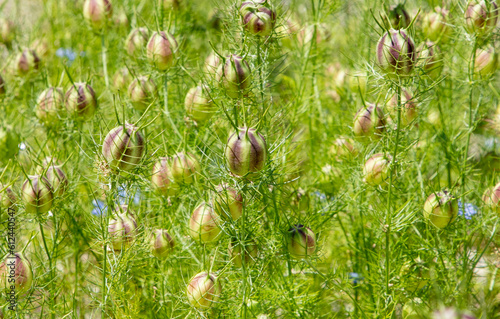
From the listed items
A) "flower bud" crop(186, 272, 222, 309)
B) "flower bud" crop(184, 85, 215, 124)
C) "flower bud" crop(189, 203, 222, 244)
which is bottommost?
"flower bud" crop(186, 272, 222, 309)

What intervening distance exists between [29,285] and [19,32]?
2.94 ft

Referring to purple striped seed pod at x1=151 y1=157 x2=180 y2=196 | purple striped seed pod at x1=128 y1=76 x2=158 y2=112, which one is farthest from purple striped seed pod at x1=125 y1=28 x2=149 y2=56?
purple striped seed pod at x1=151 y1=157 x2=180 y2=196

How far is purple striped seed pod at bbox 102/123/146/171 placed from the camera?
72cm

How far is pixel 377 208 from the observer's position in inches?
39.6

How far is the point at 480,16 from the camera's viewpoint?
0.96 m

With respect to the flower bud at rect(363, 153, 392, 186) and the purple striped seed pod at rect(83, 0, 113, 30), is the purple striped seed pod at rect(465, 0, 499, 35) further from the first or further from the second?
the purple striped seed pod at rect(83, 0, 113, 30)

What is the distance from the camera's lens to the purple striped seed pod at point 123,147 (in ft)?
2.35

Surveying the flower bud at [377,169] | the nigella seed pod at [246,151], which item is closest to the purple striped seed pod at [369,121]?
the flower bud at [377,169]

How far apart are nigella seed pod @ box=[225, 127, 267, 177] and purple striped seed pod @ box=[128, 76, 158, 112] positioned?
38 centimetres

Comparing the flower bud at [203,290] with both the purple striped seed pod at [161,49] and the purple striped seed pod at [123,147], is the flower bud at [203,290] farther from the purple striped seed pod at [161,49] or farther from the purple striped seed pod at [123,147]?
the purple striped seed pod at [161,49]

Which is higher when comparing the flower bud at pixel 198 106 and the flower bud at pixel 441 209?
the flower bud at pixel 198 106

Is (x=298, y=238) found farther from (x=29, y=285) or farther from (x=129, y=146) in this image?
(x=29, y=285)

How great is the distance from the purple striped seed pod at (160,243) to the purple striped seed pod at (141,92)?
28 centimetres

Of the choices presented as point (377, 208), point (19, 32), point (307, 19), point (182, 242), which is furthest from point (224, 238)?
point (19, 32)
